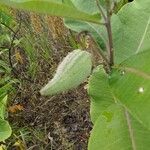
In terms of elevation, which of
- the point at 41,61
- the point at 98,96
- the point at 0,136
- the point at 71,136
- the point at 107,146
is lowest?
the point at 71,136

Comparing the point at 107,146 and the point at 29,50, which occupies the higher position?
the point at 107,146

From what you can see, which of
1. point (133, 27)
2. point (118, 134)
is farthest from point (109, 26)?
point (118, 134)

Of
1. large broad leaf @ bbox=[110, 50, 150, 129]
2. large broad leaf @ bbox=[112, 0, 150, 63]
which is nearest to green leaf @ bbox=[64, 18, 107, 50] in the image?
large broad leaf @ bbox=[112, 0, 150, 63]

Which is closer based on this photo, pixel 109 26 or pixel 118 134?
pixel 109 26

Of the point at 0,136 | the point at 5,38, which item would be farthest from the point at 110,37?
the point at 5,38

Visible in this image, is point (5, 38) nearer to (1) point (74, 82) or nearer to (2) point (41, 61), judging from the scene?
(2) point (41, 61)

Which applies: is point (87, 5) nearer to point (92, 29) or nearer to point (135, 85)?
point (92, 29)

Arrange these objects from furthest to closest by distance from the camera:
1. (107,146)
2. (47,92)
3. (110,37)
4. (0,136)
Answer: (0,136) < (107,146) < (110,37) < (47,92)
